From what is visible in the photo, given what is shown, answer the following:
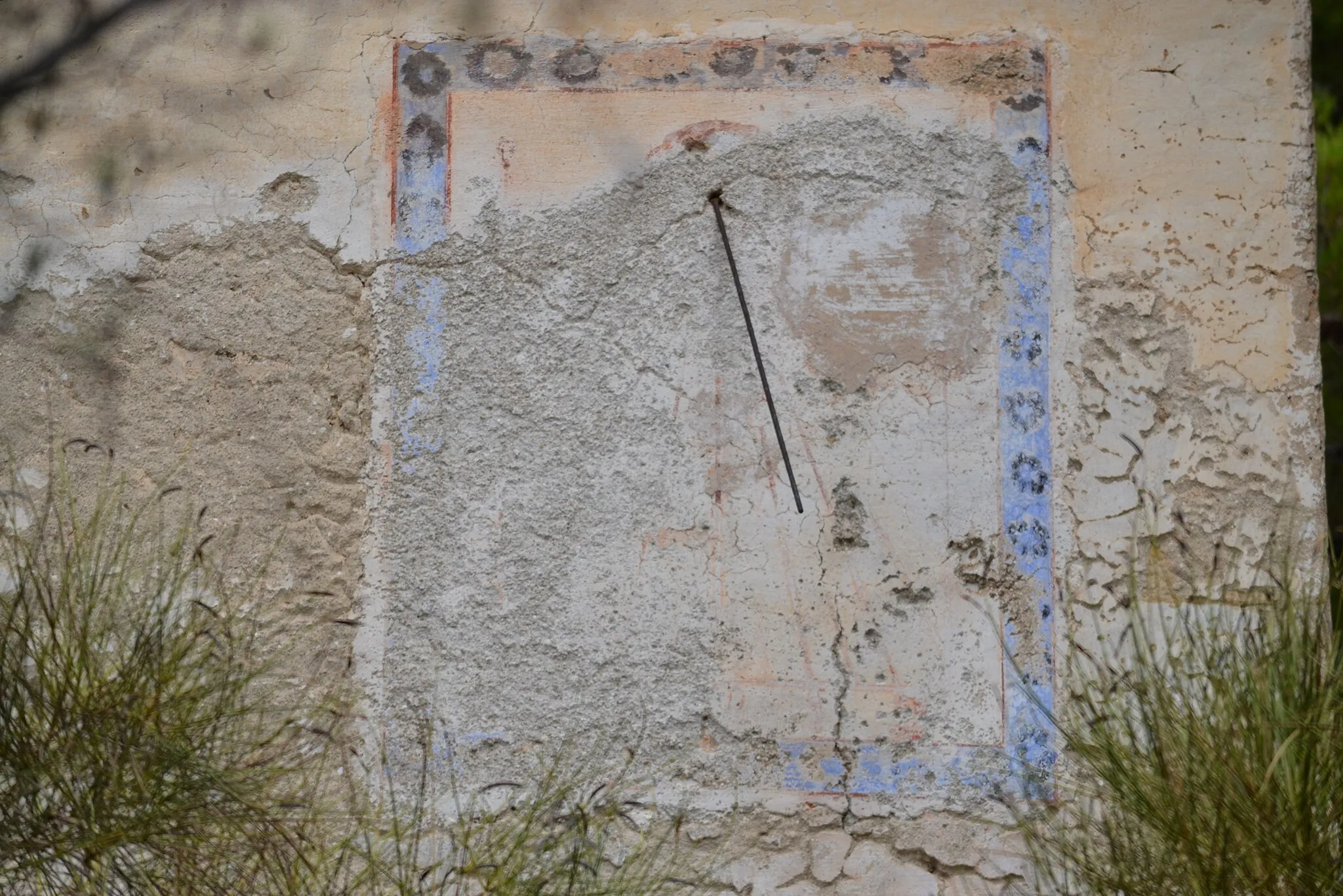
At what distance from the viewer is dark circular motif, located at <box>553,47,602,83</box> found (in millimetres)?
3123

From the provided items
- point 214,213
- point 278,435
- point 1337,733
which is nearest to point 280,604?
point 278,435

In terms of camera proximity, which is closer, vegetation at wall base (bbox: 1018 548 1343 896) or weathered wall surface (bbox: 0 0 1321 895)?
vegetation at wall base (bbox: 1018 548 1343 896)

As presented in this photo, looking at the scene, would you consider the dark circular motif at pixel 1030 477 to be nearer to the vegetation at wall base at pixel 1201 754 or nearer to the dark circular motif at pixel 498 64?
the vegetation at wall base at pixel 1201 754

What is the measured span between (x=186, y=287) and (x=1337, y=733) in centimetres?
268

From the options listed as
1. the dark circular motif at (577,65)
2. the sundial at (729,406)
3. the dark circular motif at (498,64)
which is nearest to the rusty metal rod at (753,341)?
the sundial at (729,406)

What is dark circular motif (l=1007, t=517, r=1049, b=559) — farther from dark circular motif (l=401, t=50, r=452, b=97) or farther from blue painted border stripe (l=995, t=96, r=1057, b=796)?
dark circular motif (l=401, t=50, r=452, b=97)

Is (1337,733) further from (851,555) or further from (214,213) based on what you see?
(214,213)

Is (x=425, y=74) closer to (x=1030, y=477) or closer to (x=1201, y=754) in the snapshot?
(x=1030, y=477)

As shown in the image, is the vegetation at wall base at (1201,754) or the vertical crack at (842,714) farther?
the vertical crack at (842,714)

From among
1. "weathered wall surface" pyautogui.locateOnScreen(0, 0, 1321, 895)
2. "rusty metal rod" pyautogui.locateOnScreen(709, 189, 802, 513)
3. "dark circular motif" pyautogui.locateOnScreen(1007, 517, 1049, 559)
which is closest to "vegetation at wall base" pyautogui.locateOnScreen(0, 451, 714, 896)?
"weathered wall surface" pyautogui.locateOnScreen(0, 0, 1321, 895)

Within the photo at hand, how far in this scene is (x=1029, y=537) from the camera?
2.95m

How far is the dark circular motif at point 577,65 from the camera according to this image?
3.12m

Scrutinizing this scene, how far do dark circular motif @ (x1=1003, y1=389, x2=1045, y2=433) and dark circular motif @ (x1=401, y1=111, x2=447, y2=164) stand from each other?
1.45 metres

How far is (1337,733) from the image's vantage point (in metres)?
2.56
